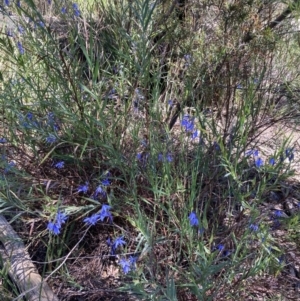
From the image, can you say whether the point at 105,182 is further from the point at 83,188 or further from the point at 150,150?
the point at 150,150

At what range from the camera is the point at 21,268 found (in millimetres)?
2029

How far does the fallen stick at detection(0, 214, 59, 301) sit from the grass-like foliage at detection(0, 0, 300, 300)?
0.06m

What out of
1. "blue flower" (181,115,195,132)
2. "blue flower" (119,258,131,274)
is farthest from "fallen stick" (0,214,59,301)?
"blue flower" (181,115,195,132)

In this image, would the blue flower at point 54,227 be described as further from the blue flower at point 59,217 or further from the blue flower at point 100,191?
the blue flower at point 100,191

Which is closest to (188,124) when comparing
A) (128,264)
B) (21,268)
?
(128,264)

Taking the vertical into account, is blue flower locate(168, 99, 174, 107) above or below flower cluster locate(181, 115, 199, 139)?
above

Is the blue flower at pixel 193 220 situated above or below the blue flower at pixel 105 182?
below

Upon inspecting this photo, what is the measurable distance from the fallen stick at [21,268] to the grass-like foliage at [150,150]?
0.21 feet

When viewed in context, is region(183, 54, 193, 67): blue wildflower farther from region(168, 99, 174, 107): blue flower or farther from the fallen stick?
the fallen stick

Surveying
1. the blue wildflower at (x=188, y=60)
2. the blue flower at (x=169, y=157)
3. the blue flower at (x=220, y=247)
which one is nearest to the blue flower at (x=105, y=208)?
the blue flower at (x=169, y=157)

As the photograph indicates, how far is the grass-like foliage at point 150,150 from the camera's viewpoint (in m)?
1.84

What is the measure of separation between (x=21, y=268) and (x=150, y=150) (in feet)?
2.32

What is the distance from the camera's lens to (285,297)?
1909mm

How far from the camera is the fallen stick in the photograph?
74.8 inches
